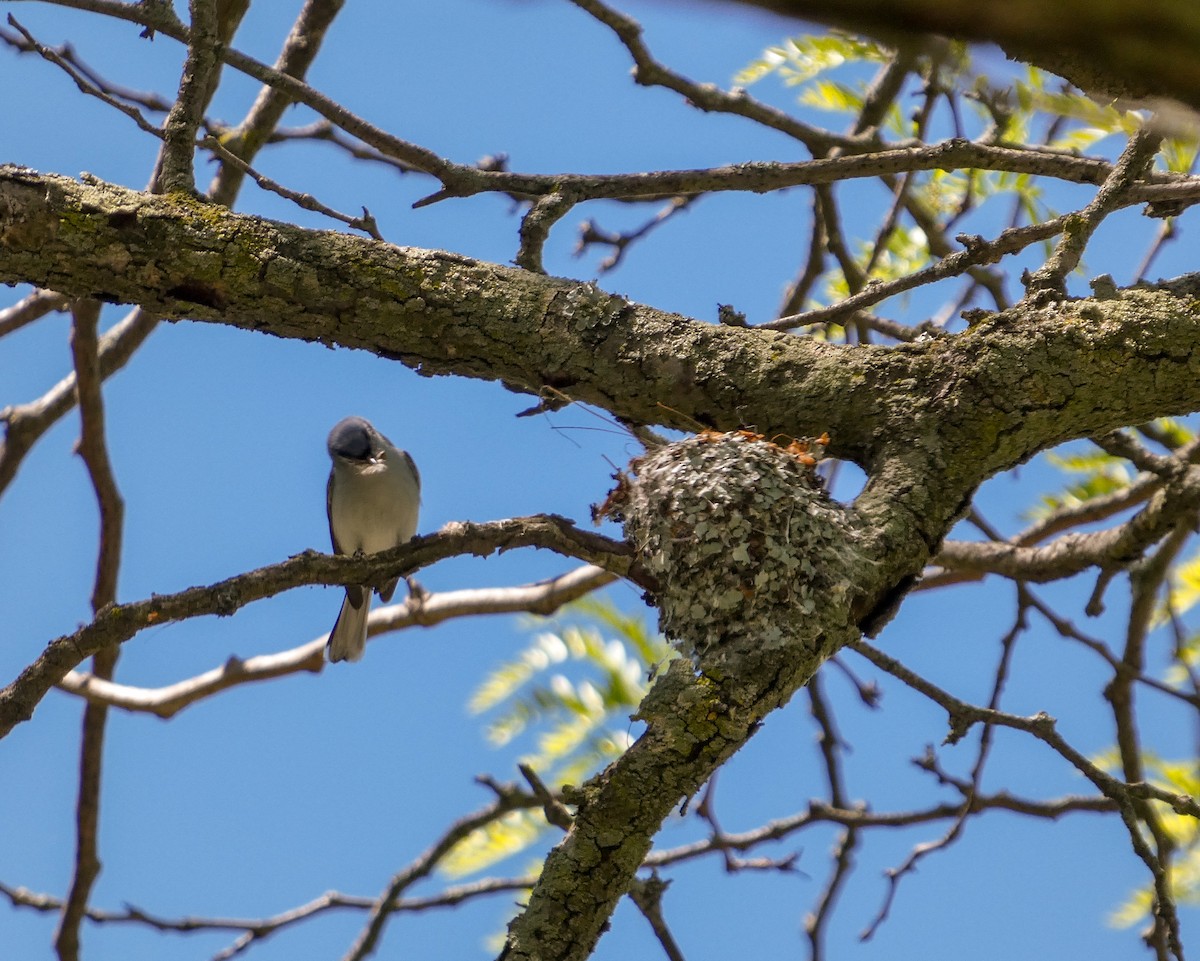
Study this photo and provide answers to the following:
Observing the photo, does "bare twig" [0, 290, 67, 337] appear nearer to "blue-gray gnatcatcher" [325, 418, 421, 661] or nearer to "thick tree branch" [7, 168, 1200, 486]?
"thick tree branch" [7, 168, 1200, 486]

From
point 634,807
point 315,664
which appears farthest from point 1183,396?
point 315,664

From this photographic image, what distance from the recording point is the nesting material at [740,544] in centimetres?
260

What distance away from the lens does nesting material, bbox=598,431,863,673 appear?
102 inches

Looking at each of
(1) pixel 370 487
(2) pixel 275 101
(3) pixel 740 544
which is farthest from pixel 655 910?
(1) pixel 370 487

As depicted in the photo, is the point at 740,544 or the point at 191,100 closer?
the point at 740,544


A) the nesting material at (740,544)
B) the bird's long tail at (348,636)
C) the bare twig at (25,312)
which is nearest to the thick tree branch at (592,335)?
the nesting material at (740,544)

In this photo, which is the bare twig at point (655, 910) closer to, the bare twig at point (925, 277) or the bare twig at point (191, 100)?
the bare twig at point (925, 277)

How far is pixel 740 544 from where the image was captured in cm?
292

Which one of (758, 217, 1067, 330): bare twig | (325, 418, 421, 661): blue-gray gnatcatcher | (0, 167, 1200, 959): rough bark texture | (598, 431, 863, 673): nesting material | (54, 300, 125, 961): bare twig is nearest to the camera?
(598, 431, 863, 673): nesting material

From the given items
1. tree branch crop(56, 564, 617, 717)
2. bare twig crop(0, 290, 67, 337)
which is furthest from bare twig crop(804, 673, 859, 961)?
bare twig crop(0, 290, 67, 337)

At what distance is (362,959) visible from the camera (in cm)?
443

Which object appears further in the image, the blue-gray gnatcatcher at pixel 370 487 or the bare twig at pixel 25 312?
the blue-gray gnatcatcher at pixel 370 487

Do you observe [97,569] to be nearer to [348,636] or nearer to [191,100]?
[348,636]

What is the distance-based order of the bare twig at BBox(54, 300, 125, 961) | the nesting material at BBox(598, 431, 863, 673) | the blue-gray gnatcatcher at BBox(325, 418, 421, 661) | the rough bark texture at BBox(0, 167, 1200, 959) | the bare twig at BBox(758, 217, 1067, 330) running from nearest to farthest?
the nesting material at BBox(598, 431, 863, 673) → the rough bark texture at BBox(0, 167, 1200, 959) → the bare twig at BBox(758, 217, 1067, 330) → the bare twig at BBox(54, 300, 125, 961) → the blue-gray gnatcatcher at BBox(325, 418, 421, 661)
